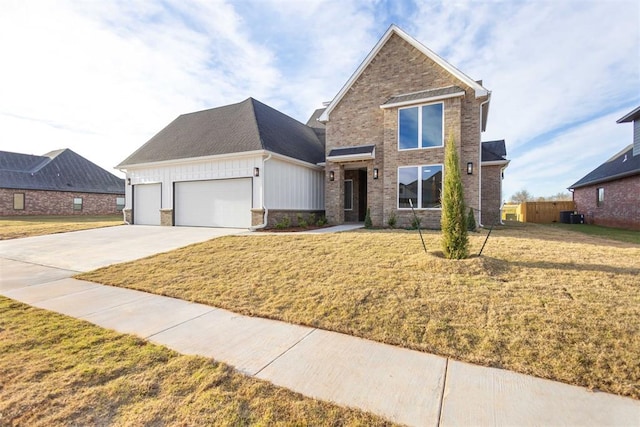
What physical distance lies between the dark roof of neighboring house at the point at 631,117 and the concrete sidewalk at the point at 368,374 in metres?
20.7

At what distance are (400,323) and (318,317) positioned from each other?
109 cm

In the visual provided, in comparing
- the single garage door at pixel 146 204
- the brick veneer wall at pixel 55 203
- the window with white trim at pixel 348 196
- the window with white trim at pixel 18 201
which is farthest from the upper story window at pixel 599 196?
the window with white trim at pixel 18 201

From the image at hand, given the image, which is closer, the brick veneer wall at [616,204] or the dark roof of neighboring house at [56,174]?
the brick veneer wall at [616,204]

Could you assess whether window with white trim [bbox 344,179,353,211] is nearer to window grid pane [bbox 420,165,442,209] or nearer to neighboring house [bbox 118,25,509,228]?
neighboring house [bbox 118,25,509,228]

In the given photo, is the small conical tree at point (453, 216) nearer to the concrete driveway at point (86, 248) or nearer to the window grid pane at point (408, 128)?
the window grid pane at point (408, 128)

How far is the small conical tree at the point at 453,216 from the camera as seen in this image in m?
5.68

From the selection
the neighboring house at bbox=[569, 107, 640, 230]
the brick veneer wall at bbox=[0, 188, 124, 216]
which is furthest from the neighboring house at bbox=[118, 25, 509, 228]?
the brick veneer wall at bbox=[0, 188, 124, 216]

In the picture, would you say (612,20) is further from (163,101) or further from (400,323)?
(163,101)

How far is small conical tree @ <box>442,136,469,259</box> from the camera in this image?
568cm

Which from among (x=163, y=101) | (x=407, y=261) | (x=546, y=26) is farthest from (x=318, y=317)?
(x=163, y=101)

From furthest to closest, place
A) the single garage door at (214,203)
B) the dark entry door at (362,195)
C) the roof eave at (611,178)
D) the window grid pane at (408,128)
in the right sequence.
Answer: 1. the dark entry door at (362,195)
2. the roof eave at (611,178)
3. the single garage door at (214,203)
4. the window grid pane at (408,128)

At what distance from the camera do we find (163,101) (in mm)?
14328

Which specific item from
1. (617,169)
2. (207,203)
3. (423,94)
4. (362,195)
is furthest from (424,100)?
(617,169)

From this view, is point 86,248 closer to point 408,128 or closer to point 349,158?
point 349,158
